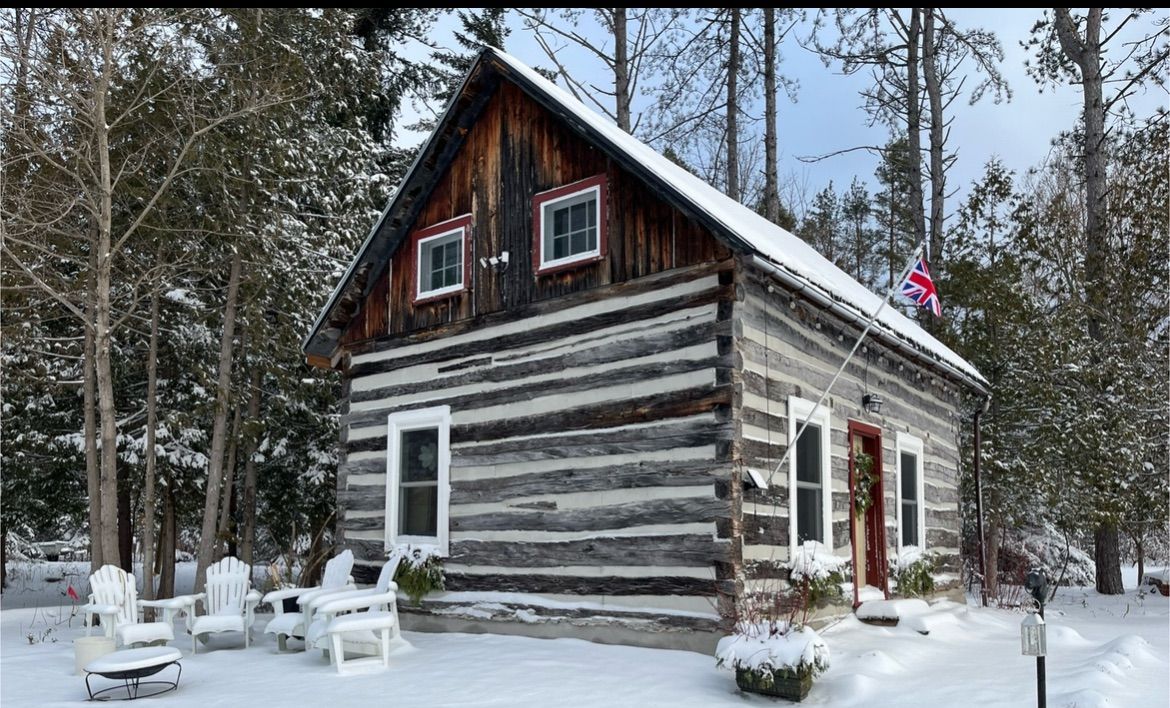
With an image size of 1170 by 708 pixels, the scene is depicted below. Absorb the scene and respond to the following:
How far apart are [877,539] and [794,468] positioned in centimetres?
302

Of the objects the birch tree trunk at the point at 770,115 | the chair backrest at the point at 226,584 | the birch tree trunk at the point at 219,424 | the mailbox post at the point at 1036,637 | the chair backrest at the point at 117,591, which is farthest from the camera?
the birch tree trunk at the point at 770,115

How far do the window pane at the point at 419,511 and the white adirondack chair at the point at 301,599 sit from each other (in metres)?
1.19

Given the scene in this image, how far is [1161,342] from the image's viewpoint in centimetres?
1571

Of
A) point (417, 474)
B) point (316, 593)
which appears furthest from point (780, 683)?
point (417, 474)

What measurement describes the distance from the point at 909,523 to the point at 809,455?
3.80 m

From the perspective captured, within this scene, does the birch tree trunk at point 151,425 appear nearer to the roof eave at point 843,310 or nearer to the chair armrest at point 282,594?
the chair armrest at point 282,594

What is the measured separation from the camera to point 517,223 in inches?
443

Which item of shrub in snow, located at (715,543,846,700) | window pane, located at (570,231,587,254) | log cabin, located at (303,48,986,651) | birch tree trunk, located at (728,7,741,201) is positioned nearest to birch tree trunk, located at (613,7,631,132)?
birch tree trunk, located at (728,7,741,201)

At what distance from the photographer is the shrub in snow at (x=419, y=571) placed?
11117 millimetres

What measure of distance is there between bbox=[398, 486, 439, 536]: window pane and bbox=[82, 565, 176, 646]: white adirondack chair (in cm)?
266

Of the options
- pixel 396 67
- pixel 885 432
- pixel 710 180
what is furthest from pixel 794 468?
pixel 710 180

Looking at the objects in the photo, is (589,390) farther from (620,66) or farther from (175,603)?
(620,66)

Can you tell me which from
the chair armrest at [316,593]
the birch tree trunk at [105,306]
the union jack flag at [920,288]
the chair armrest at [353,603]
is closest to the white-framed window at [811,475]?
the union jack flag at [920,288]

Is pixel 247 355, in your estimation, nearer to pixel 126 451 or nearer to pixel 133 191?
pixel 126 451
